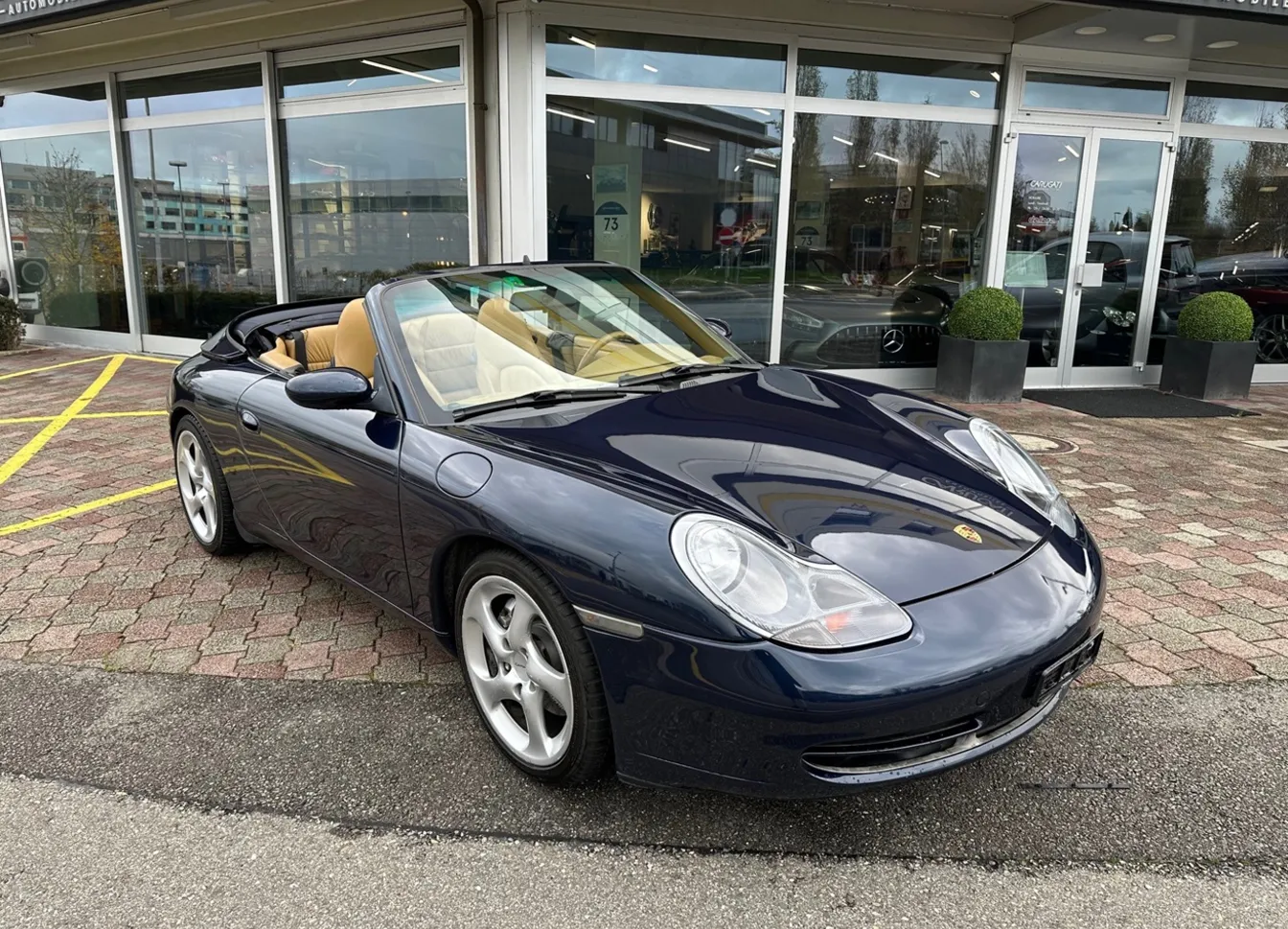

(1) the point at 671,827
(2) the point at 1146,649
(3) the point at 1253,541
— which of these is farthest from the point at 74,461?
(3) the point at 1253,541

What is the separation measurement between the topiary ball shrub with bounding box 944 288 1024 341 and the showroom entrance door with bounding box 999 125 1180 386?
0.91m

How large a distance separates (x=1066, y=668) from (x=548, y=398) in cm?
166

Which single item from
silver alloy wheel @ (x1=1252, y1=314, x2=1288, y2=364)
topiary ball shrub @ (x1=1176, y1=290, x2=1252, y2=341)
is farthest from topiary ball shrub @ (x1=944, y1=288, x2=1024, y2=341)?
silver alloy wheel @ (x1=1252, y1=314, x2=1288, y2=364)

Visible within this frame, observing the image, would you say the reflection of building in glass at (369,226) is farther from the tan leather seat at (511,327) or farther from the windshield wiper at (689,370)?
the windshield wiper at (689,370)

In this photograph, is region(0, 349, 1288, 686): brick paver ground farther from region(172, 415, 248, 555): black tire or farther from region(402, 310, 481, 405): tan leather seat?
region(402, 310, 481, 405): tan leather seat

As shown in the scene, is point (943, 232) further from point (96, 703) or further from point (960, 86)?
point (96, 703)

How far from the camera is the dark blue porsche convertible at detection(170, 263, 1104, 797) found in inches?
75.1

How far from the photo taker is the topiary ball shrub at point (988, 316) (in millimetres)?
8023

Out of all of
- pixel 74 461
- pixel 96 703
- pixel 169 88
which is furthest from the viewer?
pixel 169 88

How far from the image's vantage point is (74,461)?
5.75 m

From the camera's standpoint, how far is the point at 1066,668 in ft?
7.07

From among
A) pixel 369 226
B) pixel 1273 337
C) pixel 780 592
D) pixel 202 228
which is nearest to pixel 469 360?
pixel 780 592

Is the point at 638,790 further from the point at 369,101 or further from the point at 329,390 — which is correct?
the point at 369,101

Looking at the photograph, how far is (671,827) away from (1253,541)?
3.67 m
